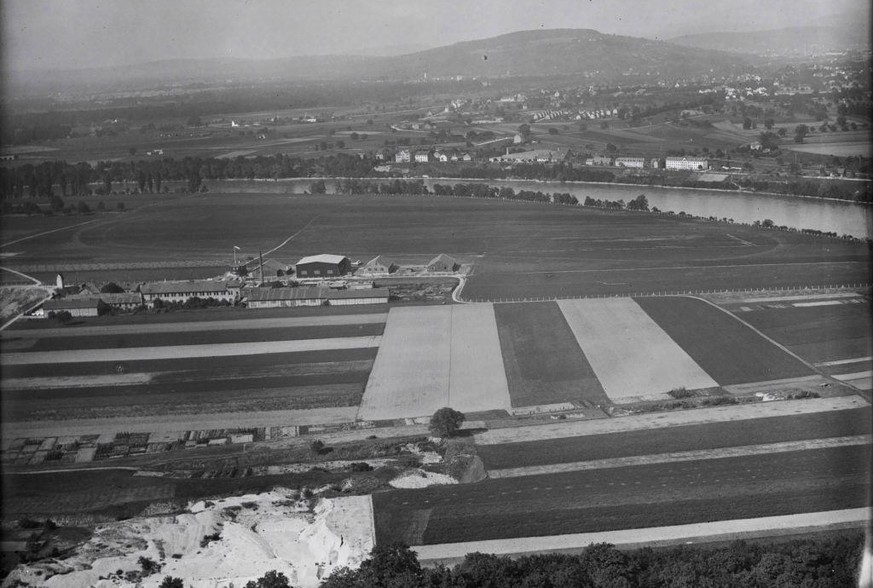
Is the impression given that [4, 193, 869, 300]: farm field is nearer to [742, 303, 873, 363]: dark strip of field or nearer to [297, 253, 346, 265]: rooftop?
[297, 253, 346, 265]: rooftop

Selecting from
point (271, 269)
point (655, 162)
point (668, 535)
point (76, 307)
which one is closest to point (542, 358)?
point (668, 535)

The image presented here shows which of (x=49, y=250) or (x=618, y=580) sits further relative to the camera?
(x=49, y=250)

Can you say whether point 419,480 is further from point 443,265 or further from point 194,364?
point 443,265

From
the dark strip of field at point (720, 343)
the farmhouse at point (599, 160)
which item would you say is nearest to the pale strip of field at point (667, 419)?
the dark strip of field at point (720, 343)

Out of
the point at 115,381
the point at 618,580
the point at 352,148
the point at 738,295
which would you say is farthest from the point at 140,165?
the point at 618,580

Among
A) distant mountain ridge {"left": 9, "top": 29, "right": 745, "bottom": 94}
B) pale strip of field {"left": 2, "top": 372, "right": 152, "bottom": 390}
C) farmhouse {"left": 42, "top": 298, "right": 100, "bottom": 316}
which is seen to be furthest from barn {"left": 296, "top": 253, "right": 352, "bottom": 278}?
distant mountain ridge {"left": 9, "top": 29, "right": 745, "bottom": 94}

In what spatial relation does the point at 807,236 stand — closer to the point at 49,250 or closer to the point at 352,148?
the point at 49,250
